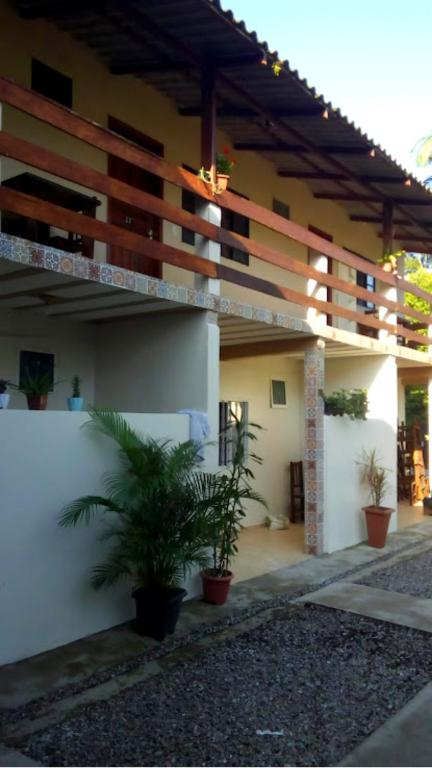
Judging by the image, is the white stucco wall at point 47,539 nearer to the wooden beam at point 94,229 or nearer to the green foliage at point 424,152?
the wooden beam at point 94,229

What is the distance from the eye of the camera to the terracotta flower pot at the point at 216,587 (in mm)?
6695

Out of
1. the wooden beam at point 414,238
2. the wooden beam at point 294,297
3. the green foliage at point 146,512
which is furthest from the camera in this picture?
the wooden beam at point 414,238

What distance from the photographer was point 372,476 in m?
10.4

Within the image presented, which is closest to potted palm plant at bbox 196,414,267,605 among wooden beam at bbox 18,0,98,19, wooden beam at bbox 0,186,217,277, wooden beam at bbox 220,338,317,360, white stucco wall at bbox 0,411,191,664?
white stucco wall at bbox 0,411,191,664

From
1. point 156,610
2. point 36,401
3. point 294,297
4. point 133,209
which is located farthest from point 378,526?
point 36,401

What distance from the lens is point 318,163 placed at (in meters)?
10.4

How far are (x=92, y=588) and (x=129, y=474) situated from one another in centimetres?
107

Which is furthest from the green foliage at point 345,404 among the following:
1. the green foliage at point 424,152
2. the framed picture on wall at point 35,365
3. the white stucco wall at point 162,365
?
the green foliage at point 424,152

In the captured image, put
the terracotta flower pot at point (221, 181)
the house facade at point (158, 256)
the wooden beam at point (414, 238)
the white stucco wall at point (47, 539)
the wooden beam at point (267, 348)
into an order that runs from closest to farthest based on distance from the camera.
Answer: the white stucco wall at point (47, 539) → the house facade at point (158, 256) → the terracotta flower pot at point (221, 181) → the wooden beam at point (267, 348) → the wooden beam at point (414, 238)

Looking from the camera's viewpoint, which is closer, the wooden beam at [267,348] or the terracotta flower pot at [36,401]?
the terracotta flower pot at [36,401]

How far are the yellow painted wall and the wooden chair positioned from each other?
294 centimetres

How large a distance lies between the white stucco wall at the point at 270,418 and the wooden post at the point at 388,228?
9.51ft

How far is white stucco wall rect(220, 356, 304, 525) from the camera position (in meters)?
11.2

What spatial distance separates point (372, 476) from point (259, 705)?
6410mm
